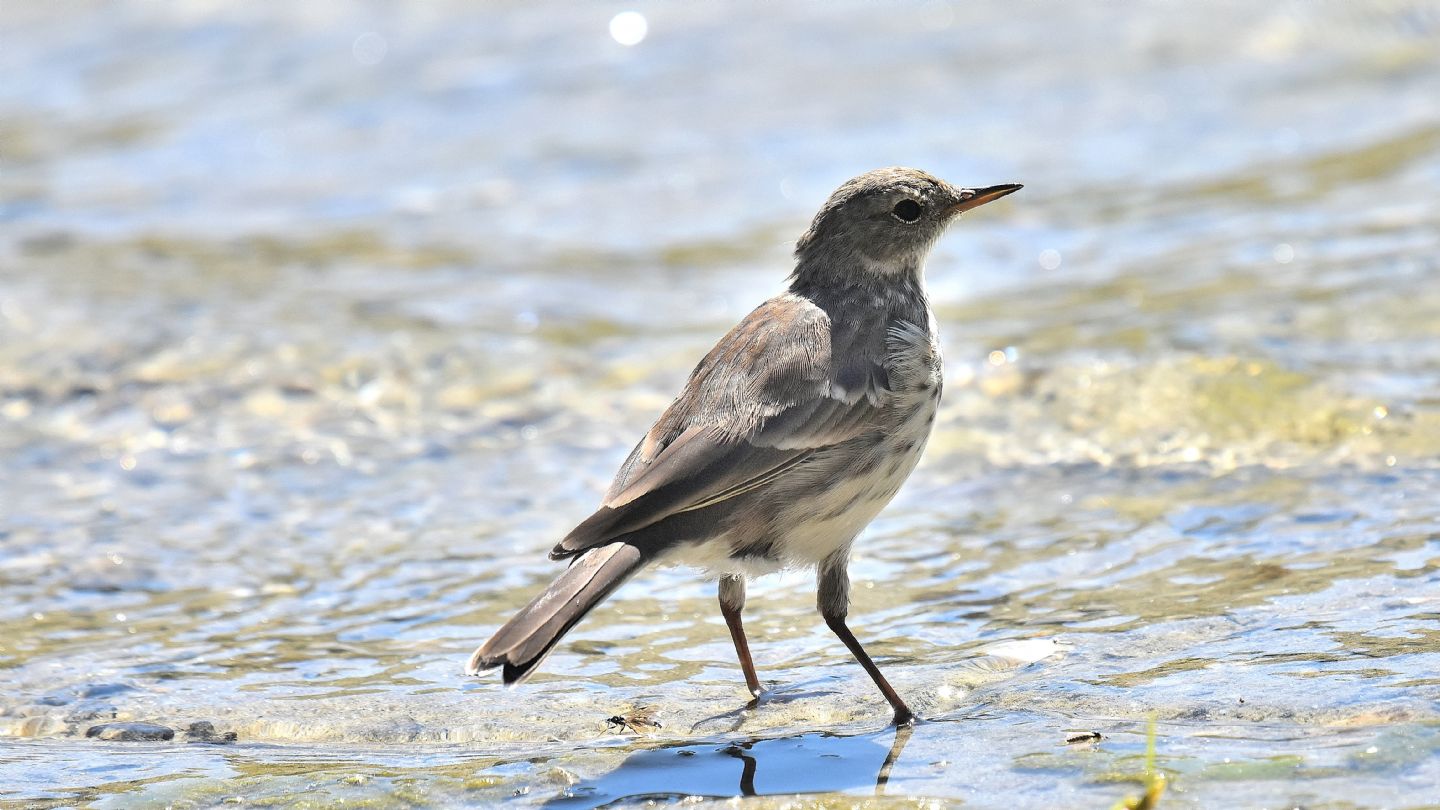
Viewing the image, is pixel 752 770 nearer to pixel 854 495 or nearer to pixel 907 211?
pixel 854 495

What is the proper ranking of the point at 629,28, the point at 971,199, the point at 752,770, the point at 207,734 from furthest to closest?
the point at 629,28 → the point at 971,199 → the point at 207,734 → the point at 752,770

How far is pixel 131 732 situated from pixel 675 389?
14.4 ft

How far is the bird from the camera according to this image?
4789 mm

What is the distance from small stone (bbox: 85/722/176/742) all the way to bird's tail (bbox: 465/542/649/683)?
3.54 ft

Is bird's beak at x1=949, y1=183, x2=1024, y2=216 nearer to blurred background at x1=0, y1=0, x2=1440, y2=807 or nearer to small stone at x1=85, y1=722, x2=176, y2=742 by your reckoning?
blurred background at x1=0, y1=0, x2=1440, y2=807

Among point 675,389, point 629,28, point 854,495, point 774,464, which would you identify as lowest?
point 854,495

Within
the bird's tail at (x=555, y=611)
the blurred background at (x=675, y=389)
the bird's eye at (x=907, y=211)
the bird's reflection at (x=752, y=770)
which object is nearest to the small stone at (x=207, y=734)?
the blurred background at (x=675, y=389)

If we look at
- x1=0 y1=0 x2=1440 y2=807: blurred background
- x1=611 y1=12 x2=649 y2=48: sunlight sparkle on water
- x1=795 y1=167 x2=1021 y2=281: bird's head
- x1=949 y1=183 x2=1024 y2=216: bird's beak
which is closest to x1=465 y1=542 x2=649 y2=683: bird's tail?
x1=0 y1=0 x2=1440 y2=807: blurred background

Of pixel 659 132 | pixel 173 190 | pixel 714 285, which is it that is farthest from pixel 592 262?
pixel 173 190

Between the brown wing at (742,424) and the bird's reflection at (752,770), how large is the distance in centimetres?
68

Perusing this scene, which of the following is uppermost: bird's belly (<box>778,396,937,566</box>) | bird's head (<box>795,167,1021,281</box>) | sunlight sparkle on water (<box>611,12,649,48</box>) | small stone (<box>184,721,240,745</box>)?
sunlight sparkle on water (<box>611,12,649,48</box>)

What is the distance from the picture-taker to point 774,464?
201 inches

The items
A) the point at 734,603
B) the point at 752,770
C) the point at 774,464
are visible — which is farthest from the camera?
the point at 734,603

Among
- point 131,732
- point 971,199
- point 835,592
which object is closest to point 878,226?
point 971,199
